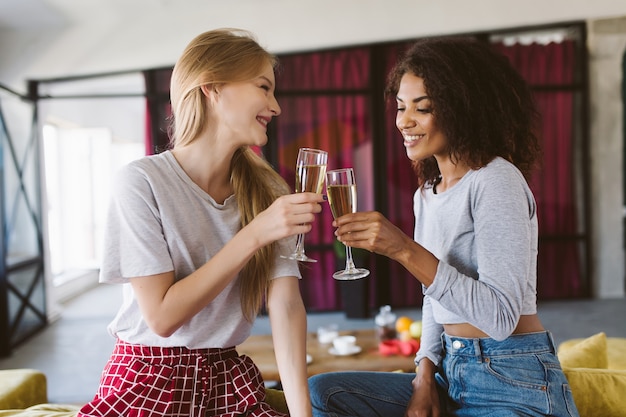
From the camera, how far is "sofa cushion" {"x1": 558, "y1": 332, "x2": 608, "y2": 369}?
1669 mm

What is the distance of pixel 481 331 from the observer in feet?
4.21

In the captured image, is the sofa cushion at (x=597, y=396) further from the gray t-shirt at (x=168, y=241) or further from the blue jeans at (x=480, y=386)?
the gray t-shirt at (x=168, y=241)

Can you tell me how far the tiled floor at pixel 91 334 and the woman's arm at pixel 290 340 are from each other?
2382mm

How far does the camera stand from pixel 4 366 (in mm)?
3936

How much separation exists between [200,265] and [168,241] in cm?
11

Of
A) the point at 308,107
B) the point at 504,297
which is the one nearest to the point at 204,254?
the point at 504,297

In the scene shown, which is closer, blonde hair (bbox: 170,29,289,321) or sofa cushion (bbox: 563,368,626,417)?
blonde hair (bbox: 170,29,289,321)

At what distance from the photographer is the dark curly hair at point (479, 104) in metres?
1.32

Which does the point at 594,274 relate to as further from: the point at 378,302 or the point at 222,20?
the point at 222,20

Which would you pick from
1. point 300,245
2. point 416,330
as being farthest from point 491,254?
point 416,330

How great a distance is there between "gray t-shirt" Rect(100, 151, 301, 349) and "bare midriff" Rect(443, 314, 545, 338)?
0.42m

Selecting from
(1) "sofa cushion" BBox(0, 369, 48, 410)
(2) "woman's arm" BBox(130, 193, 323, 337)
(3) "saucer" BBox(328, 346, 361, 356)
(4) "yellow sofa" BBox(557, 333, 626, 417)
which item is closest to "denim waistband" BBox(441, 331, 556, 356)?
(4) "yellow sofa" BBox(557, 333, 626, 417)

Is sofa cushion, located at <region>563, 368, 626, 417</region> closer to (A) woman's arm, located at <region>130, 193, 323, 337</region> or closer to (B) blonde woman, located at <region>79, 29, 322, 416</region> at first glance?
(B) blonde woman, located at <region>79, 29, 322, 416</region>

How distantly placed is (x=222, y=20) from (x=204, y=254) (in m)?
4.51
